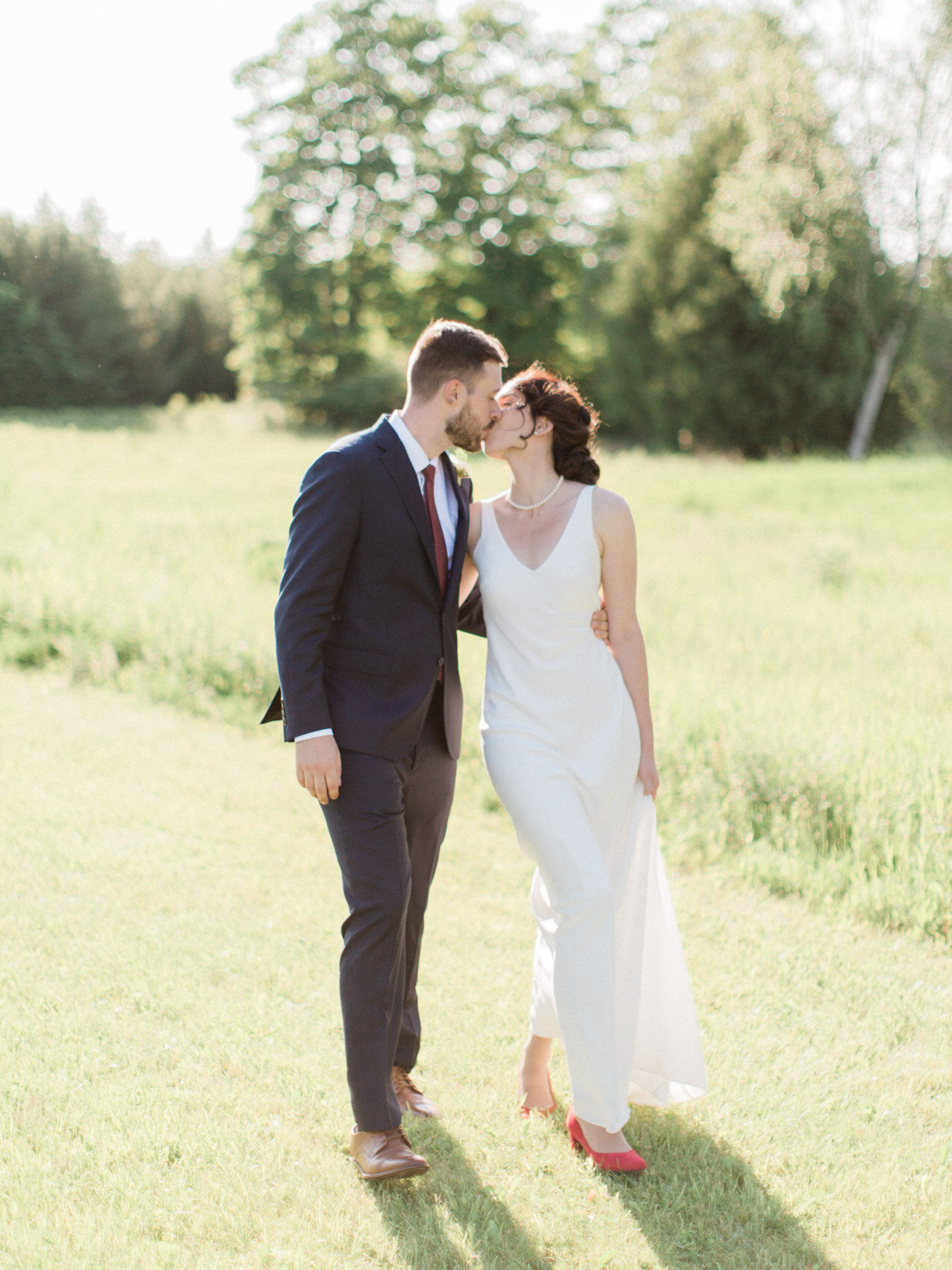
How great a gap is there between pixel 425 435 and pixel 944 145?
2974cm

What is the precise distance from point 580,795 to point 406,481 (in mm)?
1136

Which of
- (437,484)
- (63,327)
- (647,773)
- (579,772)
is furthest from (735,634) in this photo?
(63,327)

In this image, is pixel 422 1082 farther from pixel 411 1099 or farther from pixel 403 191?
pixel 403 191

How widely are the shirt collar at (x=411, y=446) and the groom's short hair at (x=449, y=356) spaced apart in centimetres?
13

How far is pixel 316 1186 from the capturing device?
2990 mm

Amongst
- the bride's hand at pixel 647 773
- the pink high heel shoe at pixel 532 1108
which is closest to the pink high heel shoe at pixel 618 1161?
the pink high heel shoe at pixel 532 1108

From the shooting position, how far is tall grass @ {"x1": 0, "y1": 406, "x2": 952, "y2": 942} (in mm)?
5352

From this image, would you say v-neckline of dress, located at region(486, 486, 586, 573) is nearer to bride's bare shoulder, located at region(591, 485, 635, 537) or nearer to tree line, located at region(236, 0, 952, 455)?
bride's bare shoulder, located at region(591, 485, 635, 537)

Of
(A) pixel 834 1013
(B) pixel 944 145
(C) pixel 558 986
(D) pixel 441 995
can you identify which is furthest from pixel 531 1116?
(B) pixel 944 145

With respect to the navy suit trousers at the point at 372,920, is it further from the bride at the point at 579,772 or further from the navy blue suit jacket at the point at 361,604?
the bride at the point at 579,772

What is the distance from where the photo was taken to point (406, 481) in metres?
3.03

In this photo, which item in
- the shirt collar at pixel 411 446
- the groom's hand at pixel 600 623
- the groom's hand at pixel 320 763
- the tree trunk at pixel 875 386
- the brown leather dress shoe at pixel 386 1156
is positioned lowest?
the brown leather dress shoe at pixel 386 1156

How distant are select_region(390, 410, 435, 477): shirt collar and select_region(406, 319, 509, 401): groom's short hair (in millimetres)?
132

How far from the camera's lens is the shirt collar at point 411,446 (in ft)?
10.2
